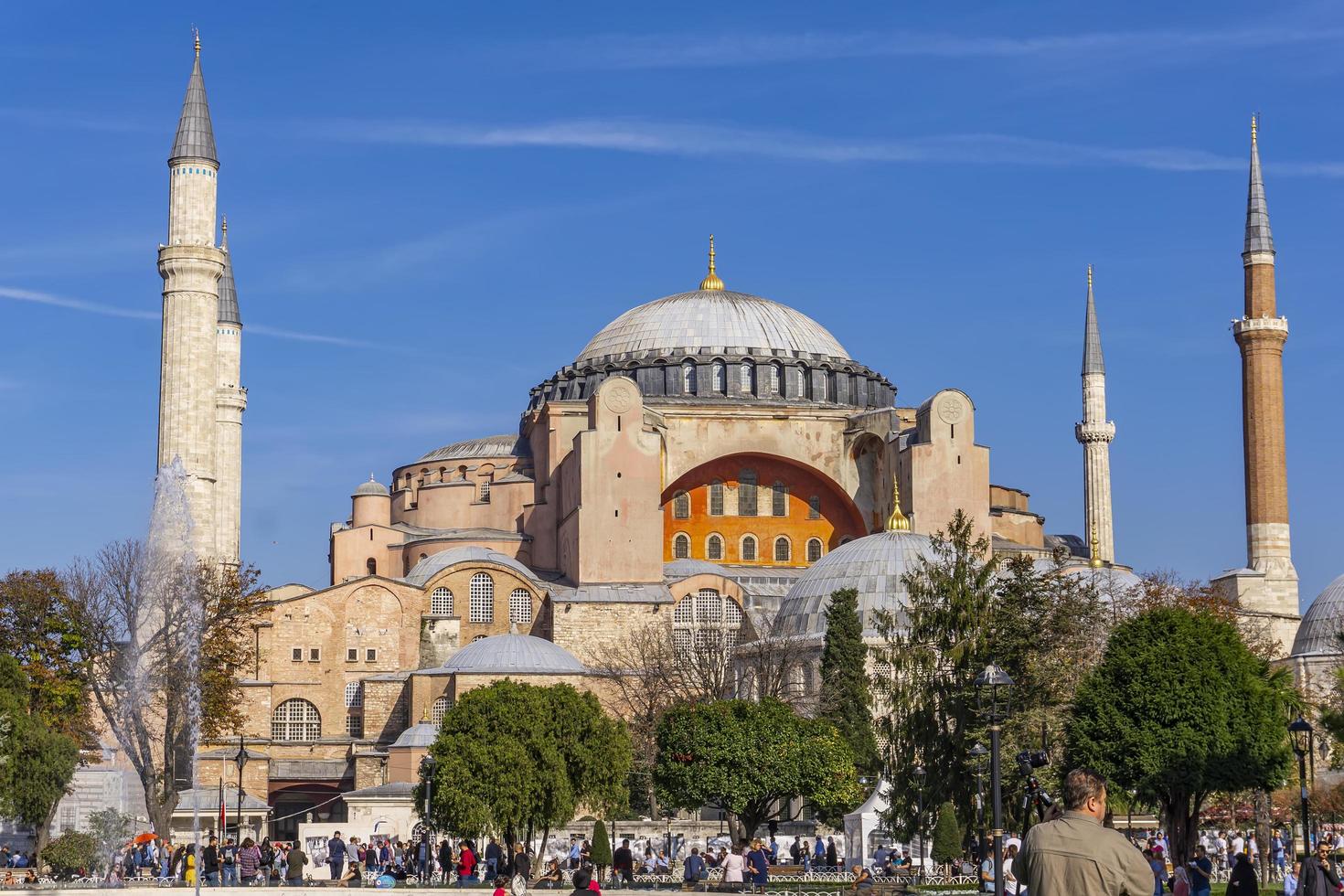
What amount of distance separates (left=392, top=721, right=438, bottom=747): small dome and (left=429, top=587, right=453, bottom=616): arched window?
5.10 metres

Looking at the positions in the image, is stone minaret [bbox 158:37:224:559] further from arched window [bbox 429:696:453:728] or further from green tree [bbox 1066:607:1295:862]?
green tree [bbox 1066:607:1295:862]

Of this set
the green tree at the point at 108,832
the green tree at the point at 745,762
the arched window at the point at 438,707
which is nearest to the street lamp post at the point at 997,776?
the green tree at the point at 745,762

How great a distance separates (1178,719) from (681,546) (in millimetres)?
26620

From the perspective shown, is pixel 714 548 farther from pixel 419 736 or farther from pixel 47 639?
pixel 47 639

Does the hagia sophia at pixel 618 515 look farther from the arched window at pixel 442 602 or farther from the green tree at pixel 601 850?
the green tree at pixel 601 850

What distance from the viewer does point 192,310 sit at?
38156 millimetres

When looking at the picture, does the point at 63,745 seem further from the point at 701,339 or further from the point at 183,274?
the point at 701,339

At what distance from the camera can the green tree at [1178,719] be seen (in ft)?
69.5

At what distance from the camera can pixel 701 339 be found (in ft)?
167

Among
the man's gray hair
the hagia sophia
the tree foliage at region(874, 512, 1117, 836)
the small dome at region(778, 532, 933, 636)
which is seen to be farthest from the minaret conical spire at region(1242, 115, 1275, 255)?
the man's gray hair

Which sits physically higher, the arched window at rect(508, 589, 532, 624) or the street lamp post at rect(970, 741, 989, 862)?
the arched window at rect(508, 589, 532, 624)

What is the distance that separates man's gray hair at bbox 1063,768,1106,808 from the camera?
556 cm

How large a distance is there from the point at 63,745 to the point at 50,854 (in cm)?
290

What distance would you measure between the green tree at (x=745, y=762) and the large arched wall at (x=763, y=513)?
17.6 meters
